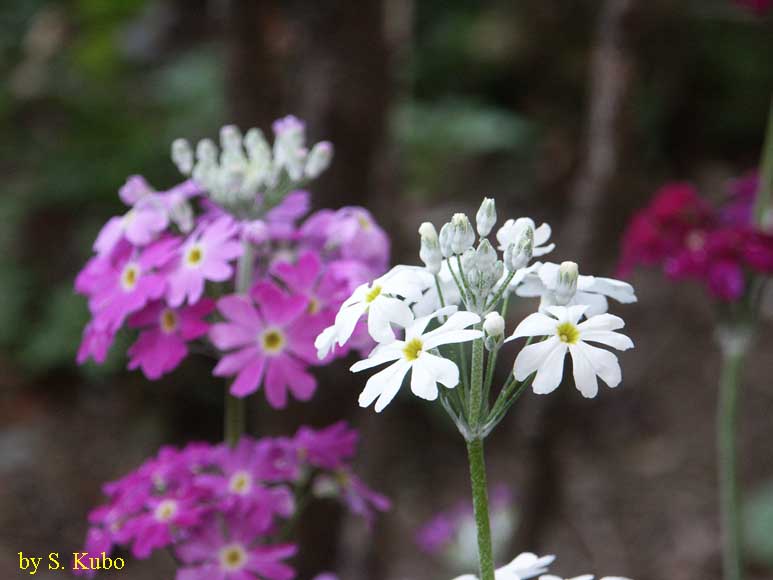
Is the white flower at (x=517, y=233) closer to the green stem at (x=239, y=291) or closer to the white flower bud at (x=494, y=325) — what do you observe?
the white flower bud at (x=494, y=325)

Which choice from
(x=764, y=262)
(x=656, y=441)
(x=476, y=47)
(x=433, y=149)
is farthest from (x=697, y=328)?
(x=764, y=262)

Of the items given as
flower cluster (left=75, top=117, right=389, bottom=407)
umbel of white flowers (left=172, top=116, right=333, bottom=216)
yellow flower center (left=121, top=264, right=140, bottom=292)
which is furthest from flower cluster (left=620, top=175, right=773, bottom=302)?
yellow flower center (left=121, top=264, right=140, bottom=292)

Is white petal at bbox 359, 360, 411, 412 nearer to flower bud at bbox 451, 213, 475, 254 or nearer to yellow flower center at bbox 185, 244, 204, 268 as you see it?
flower bud at bbox 451, 213, 475, 254

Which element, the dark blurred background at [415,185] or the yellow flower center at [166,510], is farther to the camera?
the dark blurred background at [415,185]

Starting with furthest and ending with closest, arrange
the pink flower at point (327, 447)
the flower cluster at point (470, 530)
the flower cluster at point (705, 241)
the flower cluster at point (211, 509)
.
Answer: the flower cluster at point (470, 530) → the flower cluster at point (705, 241) → the pink flower at point (327, 447) → the flower cluster at point (211, 509)

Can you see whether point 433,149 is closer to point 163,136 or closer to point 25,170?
point 163,136

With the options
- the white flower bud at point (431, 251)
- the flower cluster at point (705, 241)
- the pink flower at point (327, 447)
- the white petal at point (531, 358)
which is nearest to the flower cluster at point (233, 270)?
the pink flower at point (327, 447)
